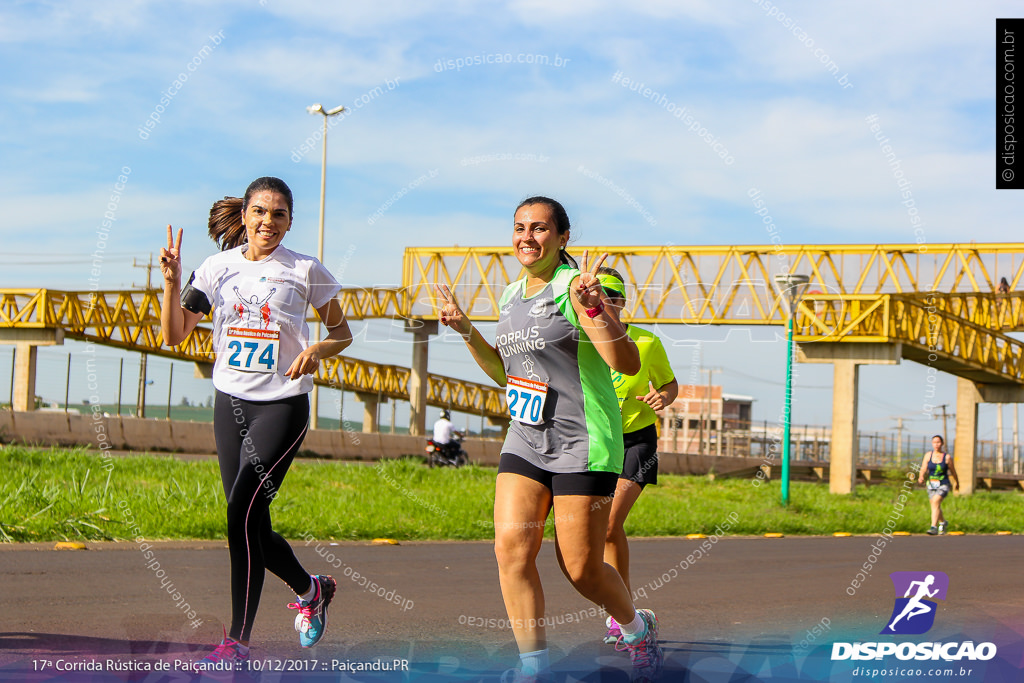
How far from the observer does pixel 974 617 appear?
8.00m

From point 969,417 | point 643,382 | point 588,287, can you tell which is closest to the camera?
point 588,287

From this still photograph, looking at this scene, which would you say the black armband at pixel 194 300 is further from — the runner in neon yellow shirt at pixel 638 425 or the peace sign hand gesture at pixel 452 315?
the runner in neon yellow shirt at pixel 638 425

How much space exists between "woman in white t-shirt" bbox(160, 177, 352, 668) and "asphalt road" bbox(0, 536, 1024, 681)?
0.53 meters

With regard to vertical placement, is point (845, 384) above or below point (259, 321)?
above

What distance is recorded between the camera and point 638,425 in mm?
7098

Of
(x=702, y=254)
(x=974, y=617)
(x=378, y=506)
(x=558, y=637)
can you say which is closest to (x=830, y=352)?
(x=702, y=254)

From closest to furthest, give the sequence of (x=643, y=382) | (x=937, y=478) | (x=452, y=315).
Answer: (x=452, y=315) → (x=643, y=382) → (x=937, y=478)

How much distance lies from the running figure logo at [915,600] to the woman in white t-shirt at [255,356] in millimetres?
4033

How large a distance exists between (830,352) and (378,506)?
18.6 meters

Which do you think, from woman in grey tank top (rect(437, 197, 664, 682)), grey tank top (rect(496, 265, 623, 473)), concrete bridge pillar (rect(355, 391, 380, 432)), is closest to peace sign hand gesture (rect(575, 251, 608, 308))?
woman in grey tank top (rect(437, 197, 664, 682))

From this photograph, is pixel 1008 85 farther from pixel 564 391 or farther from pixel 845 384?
pixel 845 384

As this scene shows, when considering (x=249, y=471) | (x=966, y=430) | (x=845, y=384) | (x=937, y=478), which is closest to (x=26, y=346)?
(x=845, y=384)

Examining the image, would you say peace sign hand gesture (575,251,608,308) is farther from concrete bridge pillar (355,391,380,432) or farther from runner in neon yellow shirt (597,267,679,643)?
concrete bridge pillar (355,391,380,432)

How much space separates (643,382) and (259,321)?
108 inches
